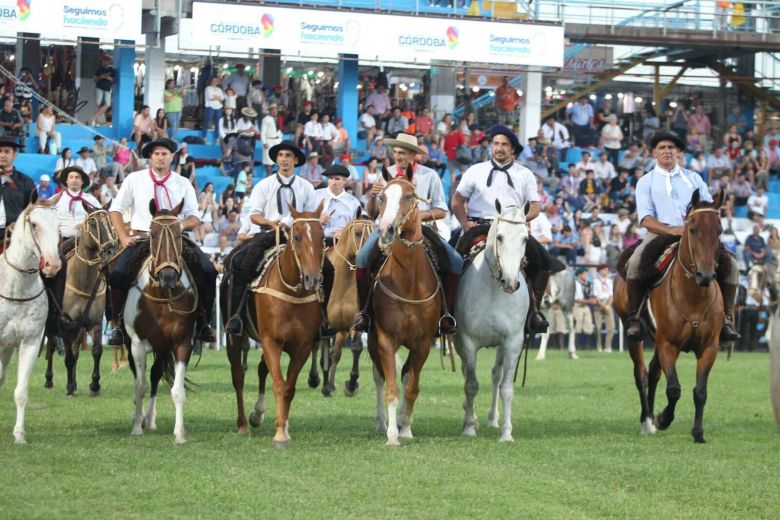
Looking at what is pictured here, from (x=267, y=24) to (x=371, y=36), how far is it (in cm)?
291

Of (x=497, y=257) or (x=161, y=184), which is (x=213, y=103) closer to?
(x=161, y=184)

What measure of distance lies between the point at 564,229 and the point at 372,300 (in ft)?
67.8

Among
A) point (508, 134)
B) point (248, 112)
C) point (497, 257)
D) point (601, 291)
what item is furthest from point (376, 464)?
point (248, 112)

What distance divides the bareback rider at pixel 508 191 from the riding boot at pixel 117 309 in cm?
366

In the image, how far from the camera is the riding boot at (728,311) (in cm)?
1464

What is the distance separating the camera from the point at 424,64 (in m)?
37.9

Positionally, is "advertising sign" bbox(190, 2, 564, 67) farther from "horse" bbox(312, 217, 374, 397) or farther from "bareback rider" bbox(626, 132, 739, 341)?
"bareback rider" bbox(626, 132, 739, 341)

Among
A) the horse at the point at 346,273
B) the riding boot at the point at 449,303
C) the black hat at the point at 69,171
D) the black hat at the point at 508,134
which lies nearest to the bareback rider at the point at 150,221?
the horse at the point at 346,273

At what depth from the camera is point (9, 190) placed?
14875 millimetres

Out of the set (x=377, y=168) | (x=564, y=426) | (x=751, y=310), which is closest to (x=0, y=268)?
(x=564, y=426)

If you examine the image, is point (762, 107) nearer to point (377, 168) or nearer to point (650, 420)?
A: point (377, 168)

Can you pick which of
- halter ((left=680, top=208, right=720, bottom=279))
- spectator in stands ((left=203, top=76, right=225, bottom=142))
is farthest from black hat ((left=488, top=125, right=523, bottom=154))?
spectator in stands ((left=203, top=76, right=225, bottom=142))

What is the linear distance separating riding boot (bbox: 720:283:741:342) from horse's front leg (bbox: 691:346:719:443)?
234 millimetres

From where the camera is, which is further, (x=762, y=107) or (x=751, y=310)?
(x=762, y=107)
